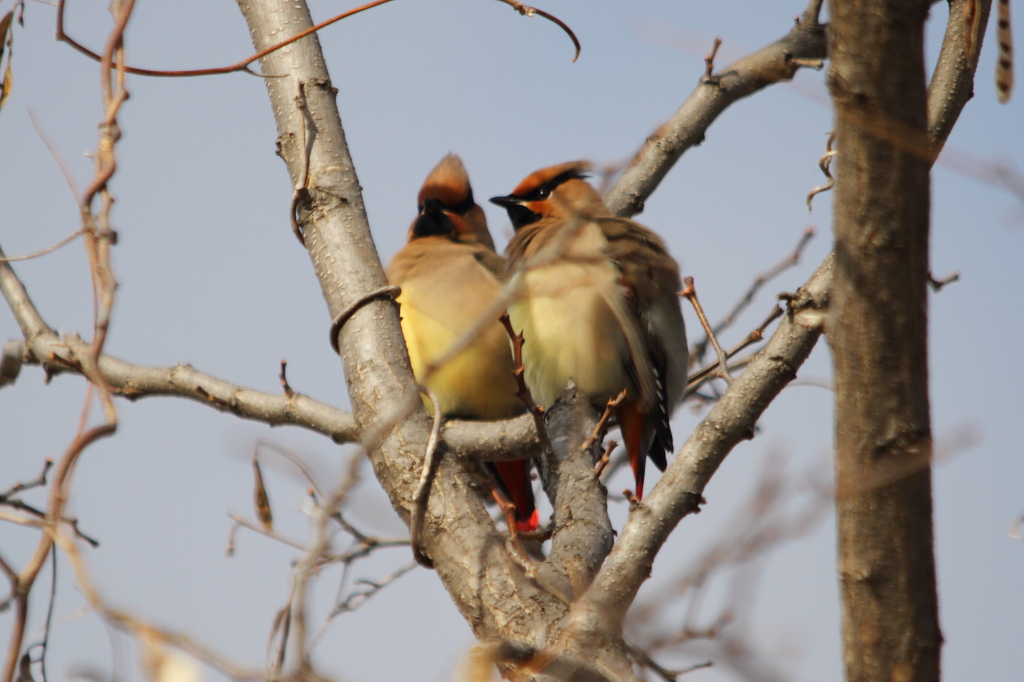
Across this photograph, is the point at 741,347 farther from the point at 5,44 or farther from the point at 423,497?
the point at 5,44

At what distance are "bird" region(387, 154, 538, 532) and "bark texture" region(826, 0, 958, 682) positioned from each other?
242 centimetres

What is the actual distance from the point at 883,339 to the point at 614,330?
90.1 inches

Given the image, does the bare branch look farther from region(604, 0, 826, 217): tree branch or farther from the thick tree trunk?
region(604, 0, 826, 217): tree branch

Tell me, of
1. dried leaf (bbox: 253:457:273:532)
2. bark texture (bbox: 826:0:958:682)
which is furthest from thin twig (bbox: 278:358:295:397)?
bark texture (bbox: 826:0:958:682)

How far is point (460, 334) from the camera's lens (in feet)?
11.9

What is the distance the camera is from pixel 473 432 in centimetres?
254

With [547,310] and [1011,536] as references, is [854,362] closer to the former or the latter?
[1011,536]

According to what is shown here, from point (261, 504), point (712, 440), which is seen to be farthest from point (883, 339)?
point (261, 504)

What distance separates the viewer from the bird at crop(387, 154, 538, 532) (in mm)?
3779

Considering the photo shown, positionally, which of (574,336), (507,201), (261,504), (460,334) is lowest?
(261,504)

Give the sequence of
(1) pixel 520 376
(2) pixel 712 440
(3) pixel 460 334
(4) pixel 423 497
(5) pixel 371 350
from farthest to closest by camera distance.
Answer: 1. (3) pixel 460 334
2. (5) pixel 371 350
3. (1) pixel 520 376
4. (4) pixel 423 497
5. (2) pixel 712 440

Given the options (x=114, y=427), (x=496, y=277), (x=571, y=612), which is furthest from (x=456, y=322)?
(x=114, y=427)

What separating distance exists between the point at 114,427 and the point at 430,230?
3.35 metres

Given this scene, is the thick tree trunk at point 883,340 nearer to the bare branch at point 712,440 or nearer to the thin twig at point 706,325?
the bare branch at point 712,440
